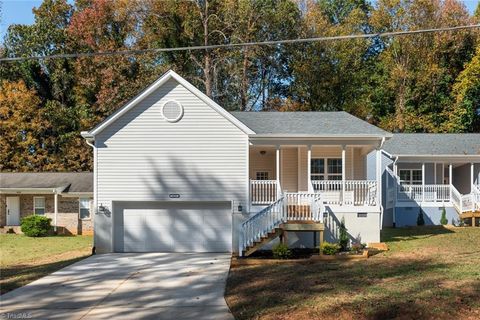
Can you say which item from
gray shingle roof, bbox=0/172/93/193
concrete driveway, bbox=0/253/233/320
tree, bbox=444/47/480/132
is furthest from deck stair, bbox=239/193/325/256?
tree, bbox=444/47/480/132

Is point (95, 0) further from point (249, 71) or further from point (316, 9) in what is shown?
point (316, 9)

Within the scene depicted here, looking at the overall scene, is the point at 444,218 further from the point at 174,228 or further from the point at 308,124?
the point at 174,228

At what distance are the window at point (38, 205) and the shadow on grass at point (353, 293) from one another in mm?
16196

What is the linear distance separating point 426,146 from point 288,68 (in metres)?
14.0

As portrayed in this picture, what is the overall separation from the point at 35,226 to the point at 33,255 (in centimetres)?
666

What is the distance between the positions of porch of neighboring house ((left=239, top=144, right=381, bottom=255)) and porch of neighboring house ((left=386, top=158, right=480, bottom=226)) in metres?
4.33

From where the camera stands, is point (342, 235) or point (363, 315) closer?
point (363, 315)

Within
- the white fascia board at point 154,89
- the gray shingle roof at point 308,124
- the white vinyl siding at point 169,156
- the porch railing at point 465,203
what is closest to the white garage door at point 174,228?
the white vinyl siding at point 169,156

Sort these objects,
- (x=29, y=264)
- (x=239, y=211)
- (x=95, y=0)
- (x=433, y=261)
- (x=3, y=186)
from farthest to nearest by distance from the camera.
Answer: (x=95, y=0) < (x=3, y=186) < (x=239, y=211) < (x=29, y=264) < (x=433, y=261)

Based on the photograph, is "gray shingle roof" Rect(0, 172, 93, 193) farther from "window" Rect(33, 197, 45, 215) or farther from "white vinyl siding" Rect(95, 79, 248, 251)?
"white vinyl siding" Rect(95, 79, 248, 251)

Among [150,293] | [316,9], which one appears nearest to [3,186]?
[150,293]

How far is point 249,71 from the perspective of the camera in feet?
117

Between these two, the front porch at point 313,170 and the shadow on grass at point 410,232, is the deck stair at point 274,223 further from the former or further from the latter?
the shadow on grass at point 410,232

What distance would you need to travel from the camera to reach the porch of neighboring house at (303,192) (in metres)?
16.2
